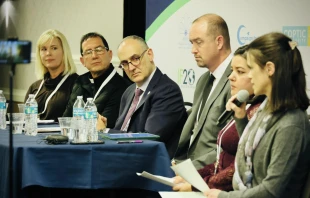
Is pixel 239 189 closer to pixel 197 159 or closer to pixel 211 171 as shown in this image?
pixel 211 171

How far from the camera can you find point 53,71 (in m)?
6.11

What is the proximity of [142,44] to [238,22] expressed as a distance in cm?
88

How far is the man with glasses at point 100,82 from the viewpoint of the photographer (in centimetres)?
539

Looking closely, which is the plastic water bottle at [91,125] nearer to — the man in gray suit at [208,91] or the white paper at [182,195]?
the man in gray suit at [208,91]

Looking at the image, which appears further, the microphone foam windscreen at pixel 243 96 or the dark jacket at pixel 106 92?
the dark jacket at pixel 106 92

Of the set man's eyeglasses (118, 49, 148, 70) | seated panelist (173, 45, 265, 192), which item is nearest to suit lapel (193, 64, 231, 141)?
seated panelist (173, 45, 265, 192)

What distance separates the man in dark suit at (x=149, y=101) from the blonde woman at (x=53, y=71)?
1126 mm

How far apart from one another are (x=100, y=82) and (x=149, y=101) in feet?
3.37

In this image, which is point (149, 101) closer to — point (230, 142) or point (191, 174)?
point (230, 142)

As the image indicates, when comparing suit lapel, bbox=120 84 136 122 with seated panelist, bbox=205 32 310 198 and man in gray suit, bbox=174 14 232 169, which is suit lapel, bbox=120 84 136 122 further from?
seated panelist, bbox=205 32 310 198

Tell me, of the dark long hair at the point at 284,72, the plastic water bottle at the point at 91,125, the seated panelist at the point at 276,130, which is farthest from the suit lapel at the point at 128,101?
the dark long hair at the point at 284,72

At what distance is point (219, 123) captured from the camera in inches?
153

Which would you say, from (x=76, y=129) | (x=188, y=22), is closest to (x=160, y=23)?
(x=188, y=22)

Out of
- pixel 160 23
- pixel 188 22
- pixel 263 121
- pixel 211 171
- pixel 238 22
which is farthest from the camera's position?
pixel 160 23
